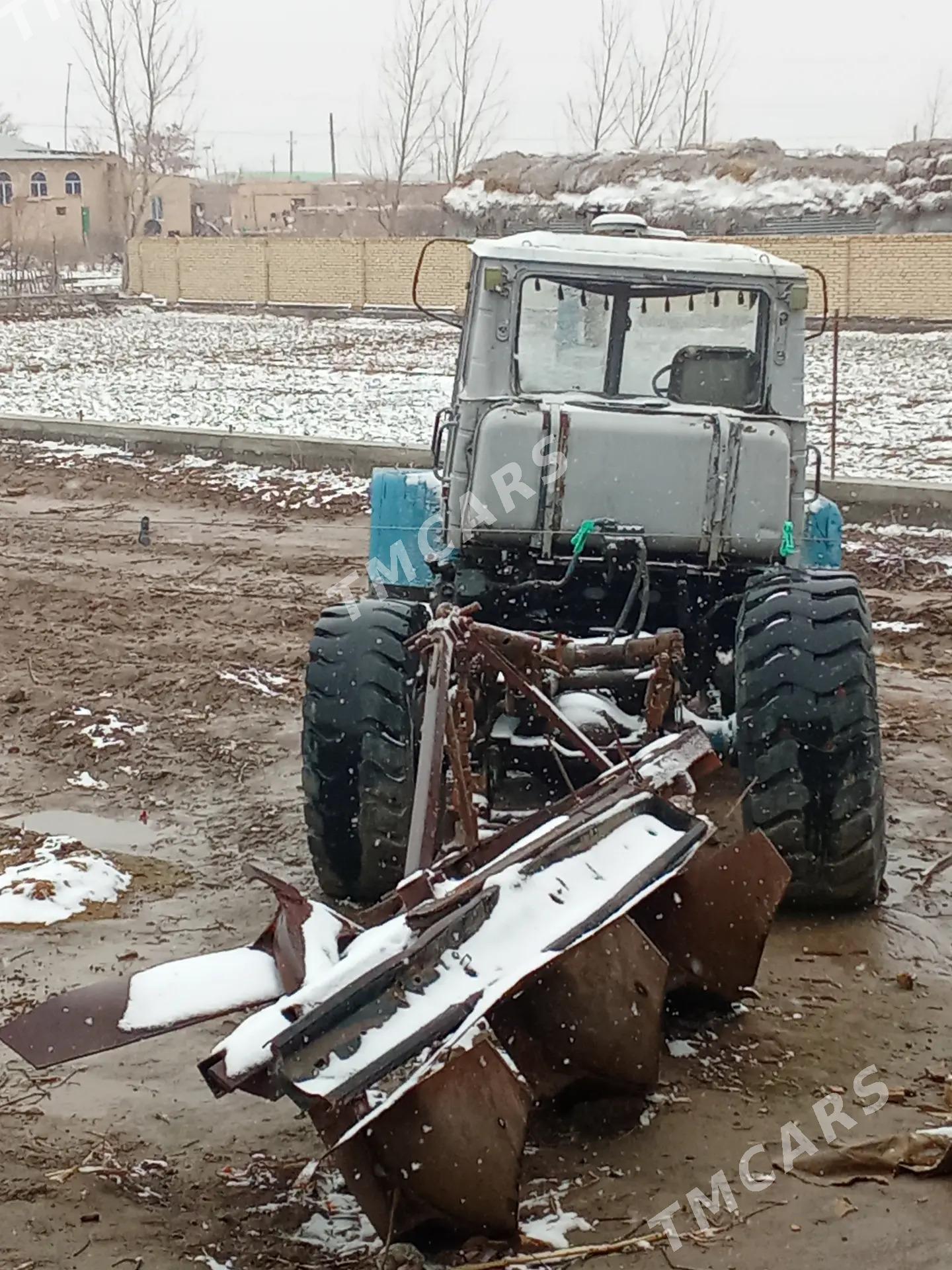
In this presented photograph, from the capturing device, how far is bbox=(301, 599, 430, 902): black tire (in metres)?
4.99

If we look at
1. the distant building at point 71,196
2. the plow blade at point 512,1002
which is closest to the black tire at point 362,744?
the plow blade at point 512,1002

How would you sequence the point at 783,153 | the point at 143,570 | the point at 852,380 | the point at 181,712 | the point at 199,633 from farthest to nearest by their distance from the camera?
1. the point at 783,153
2. the point at 852,380
3. the point at 143,570
4. the point at 199,633
5. the point at 181,712

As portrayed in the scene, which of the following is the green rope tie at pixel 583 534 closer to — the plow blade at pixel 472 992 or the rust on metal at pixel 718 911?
the plow blade at pixel 472 992

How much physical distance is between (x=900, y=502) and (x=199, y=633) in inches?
223

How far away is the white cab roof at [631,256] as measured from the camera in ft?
18.0

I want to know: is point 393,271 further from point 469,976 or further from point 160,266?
point 469,976

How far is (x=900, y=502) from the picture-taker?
1166 centimetres

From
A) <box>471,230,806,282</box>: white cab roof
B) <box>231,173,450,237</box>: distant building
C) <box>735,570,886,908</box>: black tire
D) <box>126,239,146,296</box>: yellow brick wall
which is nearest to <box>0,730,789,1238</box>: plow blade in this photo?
<box>735,570,886,908</box>: black tire

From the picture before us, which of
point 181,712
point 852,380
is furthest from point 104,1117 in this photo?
point 852,380

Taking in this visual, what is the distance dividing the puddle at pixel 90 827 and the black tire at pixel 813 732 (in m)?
2.54

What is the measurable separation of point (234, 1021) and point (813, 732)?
201 centimetres

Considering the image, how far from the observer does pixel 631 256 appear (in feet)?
18.2

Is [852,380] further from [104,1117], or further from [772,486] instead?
[104,1117]

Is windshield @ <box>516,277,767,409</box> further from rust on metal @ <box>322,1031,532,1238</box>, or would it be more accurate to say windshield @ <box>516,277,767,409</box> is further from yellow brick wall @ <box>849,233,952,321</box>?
yellow brick wall @ <box>849,233,952,321</box>
